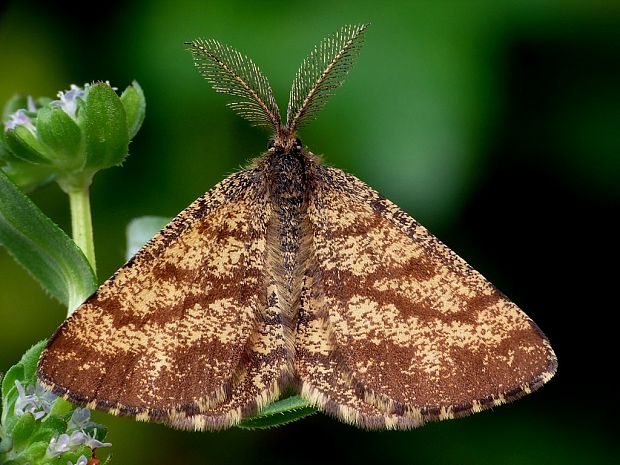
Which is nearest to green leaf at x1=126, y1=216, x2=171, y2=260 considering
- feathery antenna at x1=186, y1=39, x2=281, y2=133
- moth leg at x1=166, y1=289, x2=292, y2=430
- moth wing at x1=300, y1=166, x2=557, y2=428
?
feathery antenna at x1=186, y1=39, x2=281, y2=133

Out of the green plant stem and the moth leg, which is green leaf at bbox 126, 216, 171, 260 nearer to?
the green plant stem

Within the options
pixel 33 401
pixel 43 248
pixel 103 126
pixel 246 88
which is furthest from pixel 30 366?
pixel 246 88

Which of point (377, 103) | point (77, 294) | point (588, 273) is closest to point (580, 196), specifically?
point (588, 273)

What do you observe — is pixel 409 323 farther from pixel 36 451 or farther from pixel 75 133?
pixel 75 133

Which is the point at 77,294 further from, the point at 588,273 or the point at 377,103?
the point at 588,273

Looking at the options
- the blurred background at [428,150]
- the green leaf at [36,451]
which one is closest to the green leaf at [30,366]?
the green leaf at [36,451]

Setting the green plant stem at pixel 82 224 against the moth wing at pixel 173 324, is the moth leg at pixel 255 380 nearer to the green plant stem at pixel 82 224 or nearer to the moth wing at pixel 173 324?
the moth wing at pixel 173 324

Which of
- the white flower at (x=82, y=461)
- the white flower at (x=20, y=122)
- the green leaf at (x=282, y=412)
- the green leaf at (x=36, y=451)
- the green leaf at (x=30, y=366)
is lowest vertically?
the white flower at (x=82, y=461)
